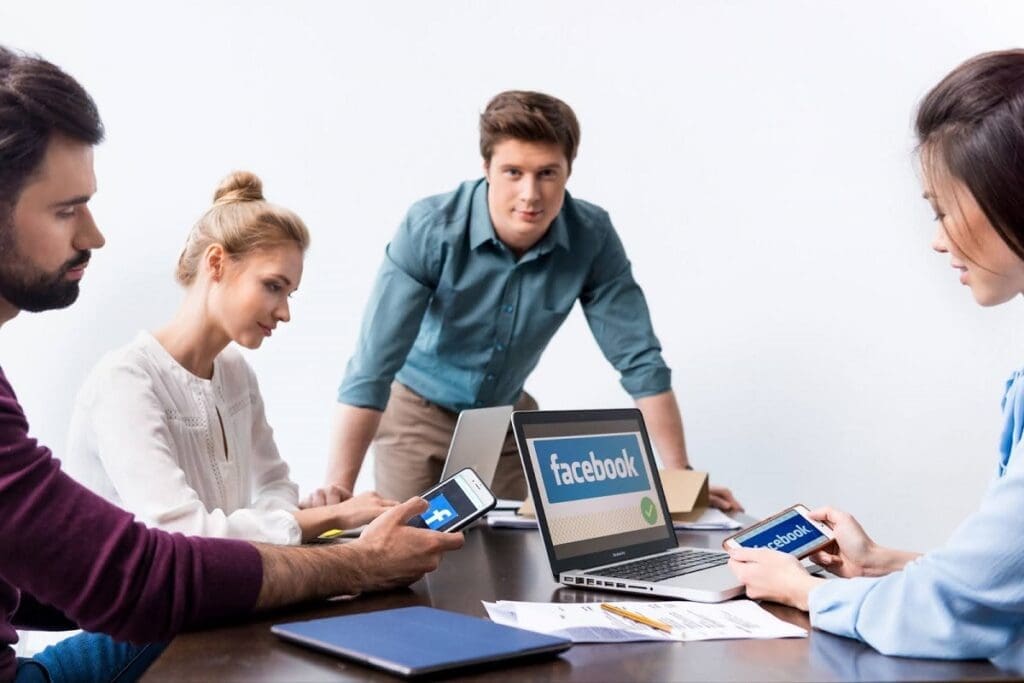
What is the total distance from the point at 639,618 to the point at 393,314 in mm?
1441

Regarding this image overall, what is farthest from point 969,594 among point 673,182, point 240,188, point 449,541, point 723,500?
point 673,182

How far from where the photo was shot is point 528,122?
8.02 ft

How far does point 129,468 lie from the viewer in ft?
5.17

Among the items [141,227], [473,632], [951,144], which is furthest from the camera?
[141,227]

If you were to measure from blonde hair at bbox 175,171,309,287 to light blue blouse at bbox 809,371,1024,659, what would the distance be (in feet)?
4.03

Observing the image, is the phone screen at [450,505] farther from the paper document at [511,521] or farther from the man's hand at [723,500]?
the man's hand at [723,500]

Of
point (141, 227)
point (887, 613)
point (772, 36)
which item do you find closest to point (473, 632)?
point (887, 613)

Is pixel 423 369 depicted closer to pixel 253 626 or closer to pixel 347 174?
pixel 347 174

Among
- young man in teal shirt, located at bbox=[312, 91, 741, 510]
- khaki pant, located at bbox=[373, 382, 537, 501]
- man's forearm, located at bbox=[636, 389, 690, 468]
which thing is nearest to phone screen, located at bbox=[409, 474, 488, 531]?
young man in teal shirt, located at bbox=[312, 91, 741, 510]

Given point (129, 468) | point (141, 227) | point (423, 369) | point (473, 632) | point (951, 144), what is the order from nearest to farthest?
point (473, 632) < point (951, 144) < point (129, 468) < point (423, 369) < point (141, 227)

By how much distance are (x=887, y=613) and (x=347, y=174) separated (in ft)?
8.01

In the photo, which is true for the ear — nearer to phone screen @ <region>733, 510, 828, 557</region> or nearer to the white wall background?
phone screen @ <region>733, 510, 828, 557</region>

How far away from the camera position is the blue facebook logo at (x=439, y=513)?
145 cm

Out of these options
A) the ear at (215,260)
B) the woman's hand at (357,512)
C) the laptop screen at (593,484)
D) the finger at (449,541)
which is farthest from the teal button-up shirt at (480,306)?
the finger at (449,541)
